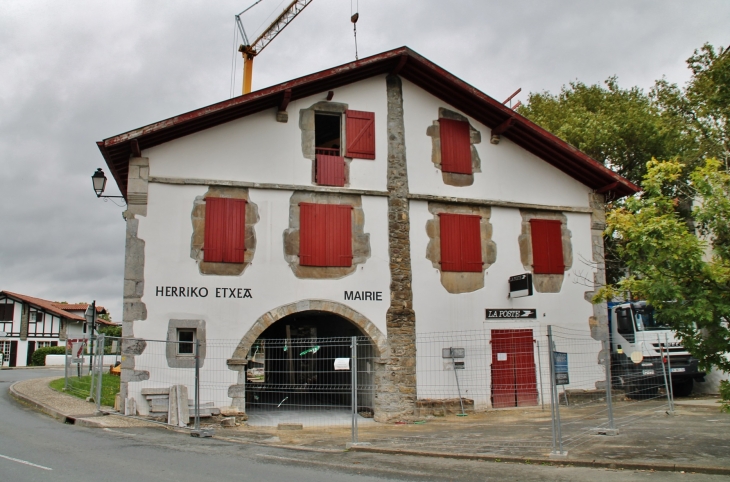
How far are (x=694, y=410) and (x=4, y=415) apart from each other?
15.3 meters

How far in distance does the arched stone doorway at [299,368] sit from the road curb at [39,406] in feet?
11.3

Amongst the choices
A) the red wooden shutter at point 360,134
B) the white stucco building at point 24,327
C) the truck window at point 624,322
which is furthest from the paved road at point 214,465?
the white stucco building at point 24,327

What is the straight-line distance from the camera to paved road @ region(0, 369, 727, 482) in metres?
7.77

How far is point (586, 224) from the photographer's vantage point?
1770cm

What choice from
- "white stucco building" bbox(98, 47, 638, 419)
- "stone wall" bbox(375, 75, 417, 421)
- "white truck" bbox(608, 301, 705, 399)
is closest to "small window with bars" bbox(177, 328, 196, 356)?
"white stucco building" bbox(98, 47, 638, 419)

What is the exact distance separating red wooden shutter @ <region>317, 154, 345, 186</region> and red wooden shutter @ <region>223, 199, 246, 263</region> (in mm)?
1984

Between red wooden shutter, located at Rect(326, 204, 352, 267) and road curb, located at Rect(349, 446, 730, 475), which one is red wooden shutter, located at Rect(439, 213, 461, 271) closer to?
red wooden shutter, located at Rect(326, 204, 352, 267)

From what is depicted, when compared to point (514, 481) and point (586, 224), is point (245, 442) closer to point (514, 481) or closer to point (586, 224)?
point (514, 481)

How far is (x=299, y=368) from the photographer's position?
49.0 feet

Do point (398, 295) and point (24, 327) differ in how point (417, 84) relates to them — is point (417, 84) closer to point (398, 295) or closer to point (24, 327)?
point (398, 295)

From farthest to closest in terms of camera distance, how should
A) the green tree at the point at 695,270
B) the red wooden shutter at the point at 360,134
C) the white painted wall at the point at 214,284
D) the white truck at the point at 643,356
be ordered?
the white truck at the point at 643,356
the red wooden shutter at the point at 360,134
the white painted wall at the point at 214,284
the green tree at the point at 695,270

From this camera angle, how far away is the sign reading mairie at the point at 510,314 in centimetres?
1616

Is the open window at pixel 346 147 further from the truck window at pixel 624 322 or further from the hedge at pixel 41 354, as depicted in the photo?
the hedge at pixel 41 354

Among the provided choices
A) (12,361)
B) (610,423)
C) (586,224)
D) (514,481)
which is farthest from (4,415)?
(12,361)
